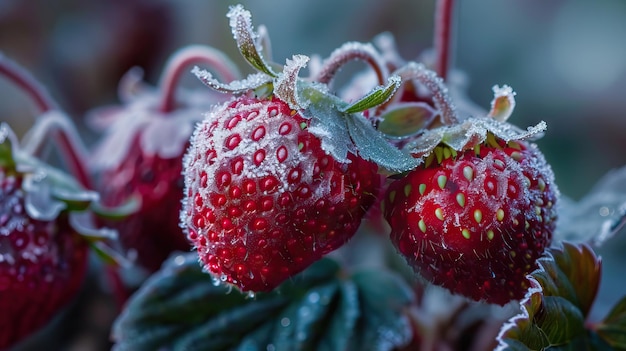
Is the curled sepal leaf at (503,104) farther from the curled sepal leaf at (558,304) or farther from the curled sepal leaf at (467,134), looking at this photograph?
the curled sepal leaf at (558,304)

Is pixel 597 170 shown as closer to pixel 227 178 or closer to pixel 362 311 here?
pixel 362 311

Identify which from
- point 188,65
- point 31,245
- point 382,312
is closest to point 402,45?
point 188,65

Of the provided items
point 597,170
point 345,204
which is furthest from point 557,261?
point 597,170

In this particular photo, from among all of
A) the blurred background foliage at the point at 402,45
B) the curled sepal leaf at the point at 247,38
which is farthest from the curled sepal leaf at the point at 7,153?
the blurred background foliage at the point at 402,45

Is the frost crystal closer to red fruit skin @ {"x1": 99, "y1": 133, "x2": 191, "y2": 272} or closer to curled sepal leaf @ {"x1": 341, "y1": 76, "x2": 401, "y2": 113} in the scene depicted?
curled sepal leaf @ {"x1": 341, "y1": 76, "x2": 401, "y2": 113}

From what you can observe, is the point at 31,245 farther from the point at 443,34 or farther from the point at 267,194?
the point at 443,34

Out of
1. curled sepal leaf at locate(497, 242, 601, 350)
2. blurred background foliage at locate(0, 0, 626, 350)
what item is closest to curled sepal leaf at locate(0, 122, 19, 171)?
curled sepal leaf at locate(497, 242, 601, 350)
